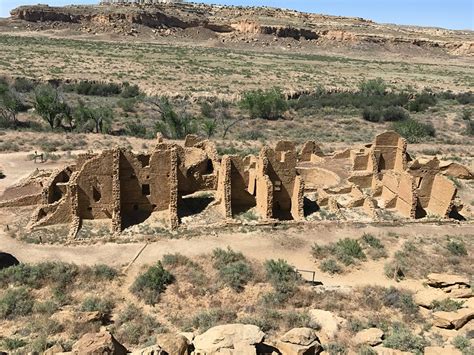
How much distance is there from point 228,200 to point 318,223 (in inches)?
182

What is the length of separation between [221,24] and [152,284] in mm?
111015

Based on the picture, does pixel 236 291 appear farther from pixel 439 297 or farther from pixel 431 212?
pixel 431 212

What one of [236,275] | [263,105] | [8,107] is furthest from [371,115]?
[8,107]

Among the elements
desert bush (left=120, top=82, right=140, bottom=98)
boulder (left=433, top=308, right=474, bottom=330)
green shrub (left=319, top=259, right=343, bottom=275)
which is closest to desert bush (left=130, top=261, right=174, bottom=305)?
green shrub (left=319, top=259, right=343, bottom=275)

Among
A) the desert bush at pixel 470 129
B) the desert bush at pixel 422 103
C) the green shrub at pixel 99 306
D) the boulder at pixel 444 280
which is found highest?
the desert bush at pixel 422 103

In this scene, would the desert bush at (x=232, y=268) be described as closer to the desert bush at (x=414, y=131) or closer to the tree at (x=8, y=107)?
the desert bush at (x=414, y=131)

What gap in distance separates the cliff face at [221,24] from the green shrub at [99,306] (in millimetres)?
101596

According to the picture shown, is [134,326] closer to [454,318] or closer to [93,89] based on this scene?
[454,318]

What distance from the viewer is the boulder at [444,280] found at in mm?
16239

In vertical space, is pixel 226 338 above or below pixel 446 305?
above

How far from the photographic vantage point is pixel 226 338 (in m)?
11.2

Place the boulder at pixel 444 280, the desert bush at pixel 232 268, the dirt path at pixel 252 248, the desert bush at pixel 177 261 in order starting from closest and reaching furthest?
1. the boulder at pixel 444 280
2. the desert bush at pixel 232 268
3. the desert bush at pixel 177 261
4. the dirt path at pixel 252 248

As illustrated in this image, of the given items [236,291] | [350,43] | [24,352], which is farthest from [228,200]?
[350,43]

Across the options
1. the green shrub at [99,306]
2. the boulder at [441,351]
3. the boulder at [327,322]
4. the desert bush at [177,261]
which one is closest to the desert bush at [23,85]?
the desert bush at [177,261]
